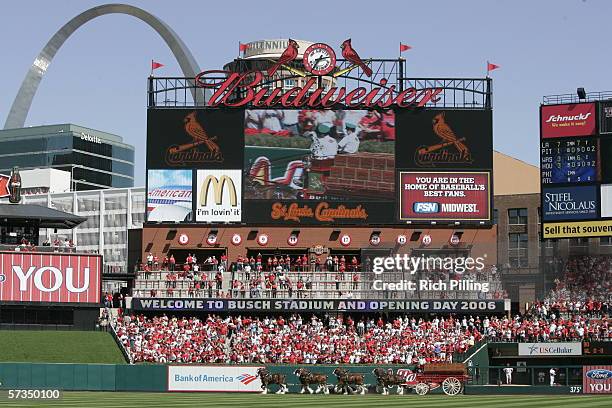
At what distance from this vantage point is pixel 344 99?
68.1m

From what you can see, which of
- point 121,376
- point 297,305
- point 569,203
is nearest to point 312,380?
point 121,376

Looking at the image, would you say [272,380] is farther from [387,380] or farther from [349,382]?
[387,380]

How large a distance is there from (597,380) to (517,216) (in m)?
46.6

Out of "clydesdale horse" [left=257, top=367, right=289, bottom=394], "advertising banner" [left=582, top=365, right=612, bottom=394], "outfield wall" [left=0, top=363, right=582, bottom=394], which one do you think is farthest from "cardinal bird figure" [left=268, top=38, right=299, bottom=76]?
"advertising banner" [left=582, top=365, right=612, bottom=394]

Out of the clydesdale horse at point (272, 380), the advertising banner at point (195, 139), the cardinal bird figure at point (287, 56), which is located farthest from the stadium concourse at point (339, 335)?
the cardinal bird figure at point (287, 56)

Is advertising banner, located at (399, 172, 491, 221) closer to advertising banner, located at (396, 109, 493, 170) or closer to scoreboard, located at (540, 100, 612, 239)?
advertising banner, located at (396, 109, 493, 170)

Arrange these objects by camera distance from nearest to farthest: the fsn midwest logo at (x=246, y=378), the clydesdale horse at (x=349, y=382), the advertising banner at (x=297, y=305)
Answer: the clydesdale horse at (x=349, y=382) < the fsn midwest logo at (x=246, y=378) < the advertising banner at (x=297, y=305)

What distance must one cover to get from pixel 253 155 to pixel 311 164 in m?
3.41

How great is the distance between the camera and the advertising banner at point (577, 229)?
6259 centimetres

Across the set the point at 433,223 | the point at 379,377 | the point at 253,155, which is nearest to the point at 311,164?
the point at 253,155

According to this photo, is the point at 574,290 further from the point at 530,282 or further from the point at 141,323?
the point at 141,323

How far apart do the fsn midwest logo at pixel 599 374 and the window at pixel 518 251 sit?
515 inches

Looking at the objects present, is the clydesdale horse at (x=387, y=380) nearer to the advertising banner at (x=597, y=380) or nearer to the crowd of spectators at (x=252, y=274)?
the advertising banner at (x=597, y=380)

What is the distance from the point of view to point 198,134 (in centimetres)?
6800
